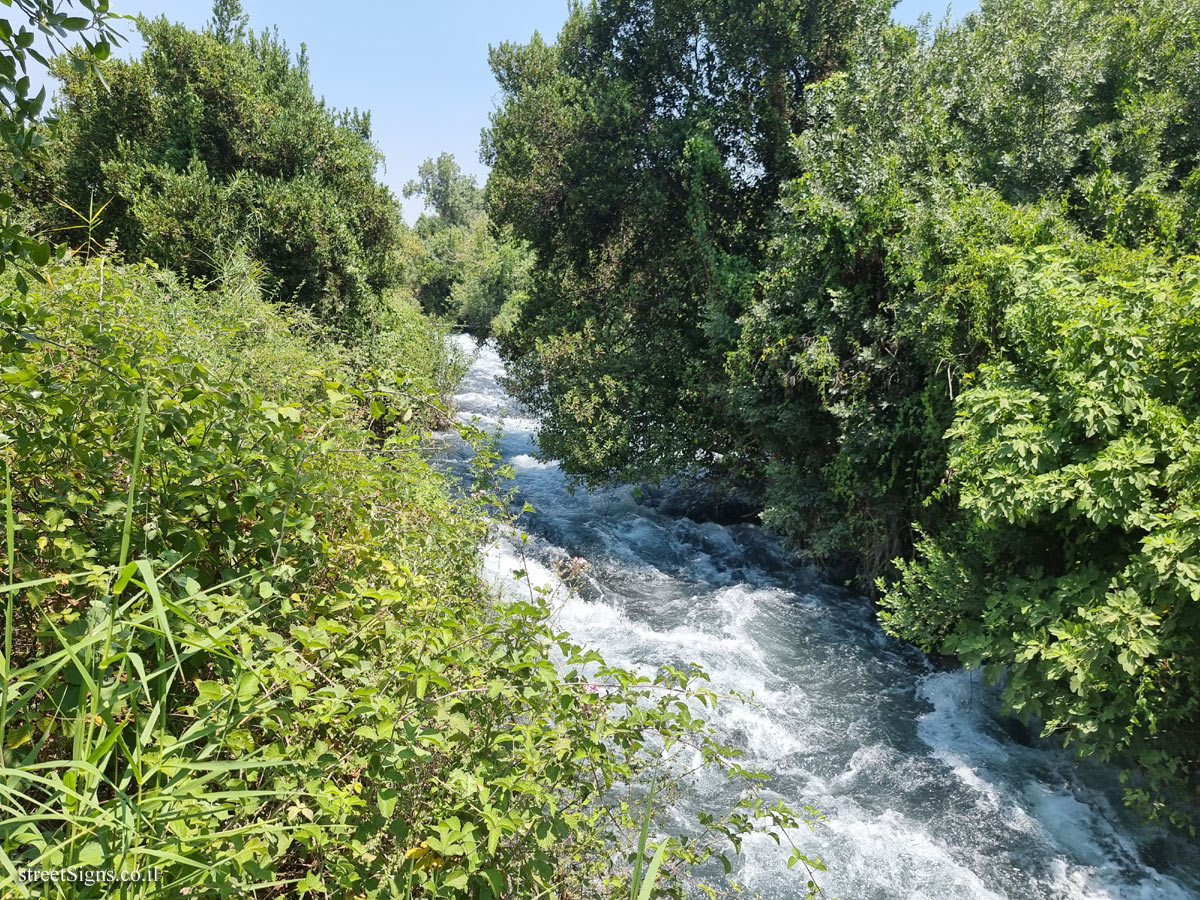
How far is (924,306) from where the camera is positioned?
652 centimetres

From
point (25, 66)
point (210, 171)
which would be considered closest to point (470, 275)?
point (210, 171)

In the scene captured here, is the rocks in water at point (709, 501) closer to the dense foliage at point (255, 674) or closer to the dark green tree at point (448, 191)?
the dense foliage at point (255, 674)

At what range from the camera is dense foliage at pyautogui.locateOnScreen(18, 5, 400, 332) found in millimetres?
10016

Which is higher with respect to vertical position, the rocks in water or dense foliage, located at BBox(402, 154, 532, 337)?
dense foliage, located at BBox(402, 154, 532, 337)

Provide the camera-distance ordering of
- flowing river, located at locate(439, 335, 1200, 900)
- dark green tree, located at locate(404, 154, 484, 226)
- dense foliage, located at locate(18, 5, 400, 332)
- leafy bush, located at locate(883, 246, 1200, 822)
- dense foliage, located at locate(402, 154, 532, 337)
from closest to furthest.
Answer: leafy bush, located at locate(883, 246, 1200, 822)
flowing river, located at locate(439, 335, 1200, 900)
dense foliage, located at locate(18, 5, 400, 332)
dense foliage, located at locate(402, 154, 532, 337)
dark green tree, located at locate(404, 154, 484, 226)

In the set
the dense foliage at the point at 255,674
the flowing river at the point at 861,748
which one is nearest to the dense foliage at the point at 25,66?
the dense foliage at the point at 255,674

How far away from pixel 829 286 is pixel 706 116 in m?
5.30

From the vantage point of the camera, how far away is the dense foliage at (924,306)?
14.2ft

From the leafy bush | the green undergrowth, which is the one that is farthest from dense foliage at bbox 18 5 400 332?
the leafy bush

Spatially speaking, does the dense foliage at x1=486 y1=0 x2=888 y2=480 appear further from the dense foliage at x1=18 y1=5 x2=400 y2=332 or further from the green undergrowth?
the green undergrowth

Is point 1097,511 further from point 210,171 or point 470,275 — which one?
point 470,275

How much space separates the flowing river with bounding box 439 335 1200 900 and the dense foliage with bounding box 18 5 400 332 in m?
6.56

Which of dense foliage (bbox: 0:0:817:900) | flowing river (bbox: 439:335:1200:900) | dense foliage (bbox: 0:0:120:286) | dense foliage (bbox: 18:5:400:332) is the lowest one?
flowing river (bbox: 439:335:1200:900)

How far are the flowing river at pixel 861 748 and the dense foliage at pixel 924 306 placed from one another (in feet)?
1.93
